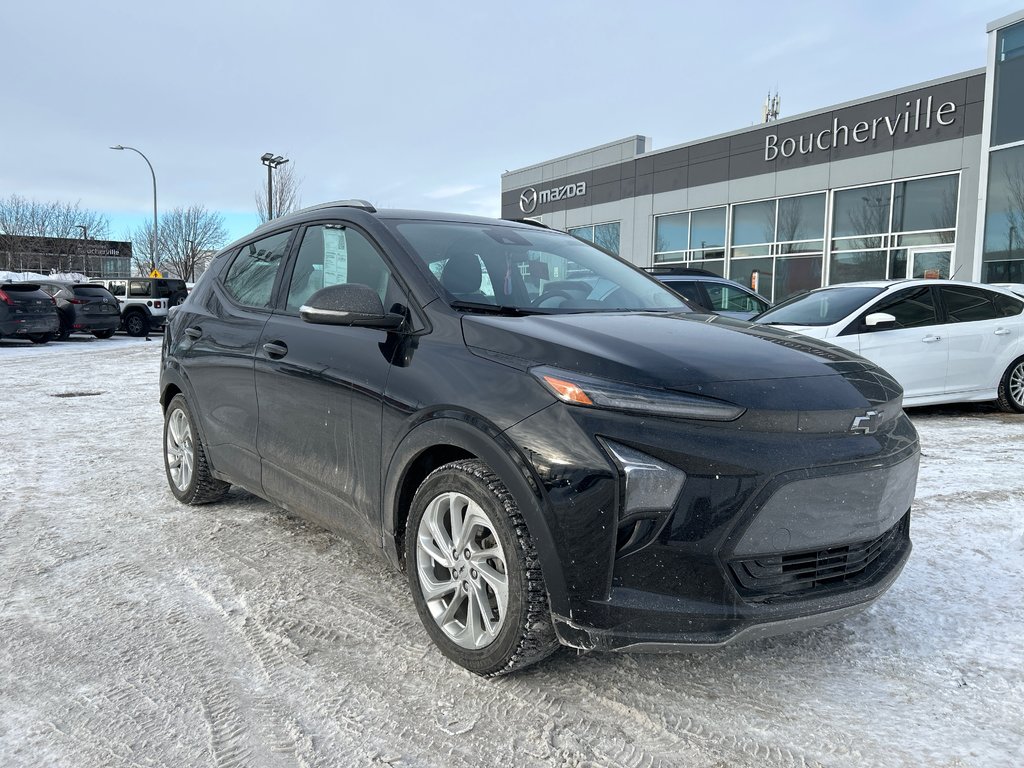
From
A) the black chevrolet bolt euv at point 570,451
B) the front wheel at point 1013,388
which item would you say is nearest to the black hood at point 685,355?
the black chevrolet bolt euv at point 570,451

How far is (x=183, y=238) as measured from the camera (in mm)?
58844

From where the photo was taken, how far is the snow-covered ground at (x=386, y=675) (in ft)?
7.30

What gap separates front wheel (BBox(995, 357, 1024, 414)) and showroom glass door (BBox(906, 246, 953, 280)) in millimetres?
9424

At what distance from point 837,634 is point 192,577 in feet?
9.21

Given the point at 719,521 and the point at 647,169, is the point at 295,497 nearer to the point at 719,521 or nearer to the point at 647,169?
the point at 719,521

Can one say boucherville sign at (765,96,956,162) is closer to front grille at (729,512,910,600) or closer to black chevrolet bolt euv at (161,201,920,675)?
black chevrolet bolt euv at (161,201,920,675)

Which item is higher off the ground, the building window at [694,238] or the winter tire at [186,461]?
the building window at [694,238]

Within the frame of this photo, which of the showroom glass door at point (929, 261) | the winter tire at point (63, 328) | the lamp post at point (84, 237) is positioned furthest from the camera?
the lamp post at point (84, 237)

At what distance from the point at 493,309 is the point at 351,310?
0.55 meters

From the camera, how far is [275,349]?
3.61 m

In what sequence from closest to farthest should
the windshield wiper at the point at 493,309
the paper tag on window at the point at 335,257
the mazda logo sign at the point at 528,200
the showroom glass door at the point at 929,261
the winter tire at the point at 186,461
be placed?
the windshield wiper at the point at 493,309 < the paper tag on window at the point at 335,257 < the winter tire at the point at 186,461 < the showroom glass door at the point at 929,261 < the mazda logo sign at the point at 528,200

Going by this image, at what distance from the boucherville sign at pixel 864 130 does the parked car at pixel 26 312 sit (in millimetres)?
19496

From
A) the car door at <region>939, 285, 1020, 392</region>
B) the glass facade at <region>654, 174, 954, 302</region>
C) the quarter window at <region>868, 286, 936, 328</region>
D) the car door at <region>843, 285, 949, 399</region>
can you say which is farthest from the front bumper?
the glass facade at <region>654, 174, 954, 302</region>

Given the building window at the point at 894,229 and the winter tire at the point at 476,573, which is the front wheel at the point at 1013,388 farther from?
the building window at the point at 894,229
